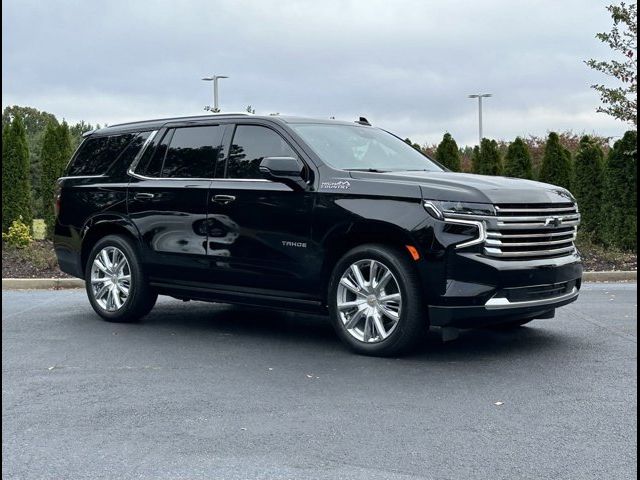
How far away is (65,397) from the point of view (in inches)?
235

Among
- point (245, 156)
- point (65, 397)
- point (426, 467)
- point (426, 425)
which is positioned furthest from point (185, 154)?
point (426, 467)

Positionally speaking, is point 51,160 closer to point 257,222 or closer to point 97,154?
point 97,154

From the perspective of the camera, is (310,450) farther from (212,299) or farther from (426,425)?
(212,299)

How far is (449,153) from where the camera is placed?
21.5 meters

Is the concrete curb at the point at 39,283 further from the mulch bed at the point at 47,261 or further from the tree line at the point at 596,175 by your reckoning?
the tree line at the point at 596,175

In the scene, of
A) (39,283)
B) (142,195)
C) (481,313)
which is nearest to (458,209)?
(481,313)

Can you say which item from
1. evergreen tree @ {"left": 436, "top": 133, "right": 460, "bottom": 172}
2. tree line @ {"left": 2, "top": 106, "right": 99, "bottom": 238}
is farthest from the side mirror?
evergreen tree @ {"left": 436, "top": 133, "right": 460, "bottom": 172}

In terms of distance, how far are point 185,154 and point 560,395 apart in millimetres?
4506

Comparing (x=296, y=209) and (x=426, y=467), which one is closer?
(x=426, y=467)

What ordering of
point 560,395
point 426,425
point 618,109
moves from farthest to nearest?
point 618,109 < point 560,395 < point 426,425

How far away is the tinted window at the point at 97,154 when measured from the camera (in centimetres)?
943

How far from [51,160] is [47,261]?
5128mm

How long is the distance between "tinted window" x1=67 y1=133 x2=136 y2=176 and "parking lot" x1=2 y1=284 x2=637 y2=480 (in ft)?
5.80

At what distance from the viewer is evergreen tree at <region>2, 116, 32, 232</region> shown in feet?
60.8
